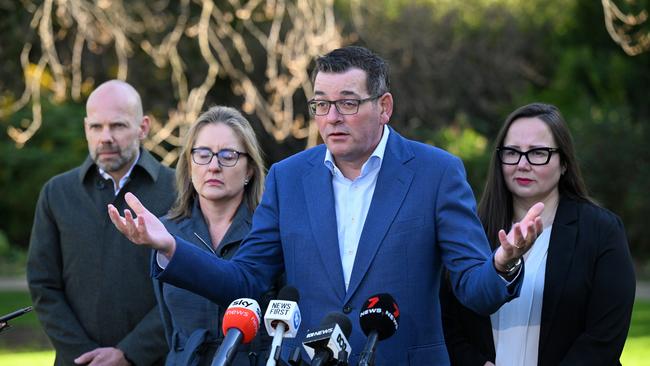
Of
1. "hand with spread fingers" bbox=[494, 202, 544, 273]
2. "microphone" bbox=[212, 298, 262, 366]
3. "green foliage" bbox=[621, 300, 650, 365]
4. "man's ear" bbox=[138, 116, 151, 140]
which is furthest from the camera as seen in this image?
"green foliage" bbox=[621, 300, 650, 365]

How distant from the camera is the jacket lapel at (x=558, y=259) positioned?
18.0 feet

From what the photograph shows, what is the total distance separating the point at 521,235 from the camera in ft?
14.4

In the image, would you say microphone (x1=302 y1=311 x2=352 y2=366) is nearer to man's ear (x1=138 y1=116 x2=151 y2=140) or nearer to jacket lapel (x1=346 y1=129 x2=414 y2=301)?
jacket lapel (x1=346 y1=129 x2=414 y2=301)

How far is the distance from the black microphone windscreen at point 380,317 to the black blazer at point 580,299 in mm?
1533

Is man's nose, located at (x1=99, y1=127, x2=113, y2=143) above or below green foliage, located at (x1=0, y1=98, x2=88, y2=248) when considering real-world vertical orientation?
above

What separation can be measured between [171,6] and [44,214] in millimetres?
12871

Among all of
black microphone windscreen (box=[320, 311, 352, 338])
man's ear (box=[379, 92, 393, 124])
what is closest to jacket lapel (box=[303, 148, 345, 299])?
man's ear (box=[379, 92, 393, 124])

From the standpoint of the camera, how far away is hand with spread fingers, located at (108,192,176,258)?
184 inches

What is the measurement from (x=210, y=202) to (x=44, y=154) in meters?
17.5

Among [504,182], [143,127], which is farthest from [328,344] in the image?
[143,127]

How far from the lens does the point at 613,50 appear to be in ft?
85.9

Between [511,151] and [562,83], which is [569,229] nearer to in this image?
[511,151]

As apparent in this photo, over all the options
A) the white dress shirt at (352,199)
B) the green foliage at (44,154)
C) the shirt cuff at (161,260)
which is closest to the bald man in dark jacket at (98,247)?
the shirt cuff at (161,260)

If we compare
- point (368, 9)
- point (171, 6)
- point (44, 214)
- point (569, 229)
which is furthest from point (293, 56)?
point (569, 229)
